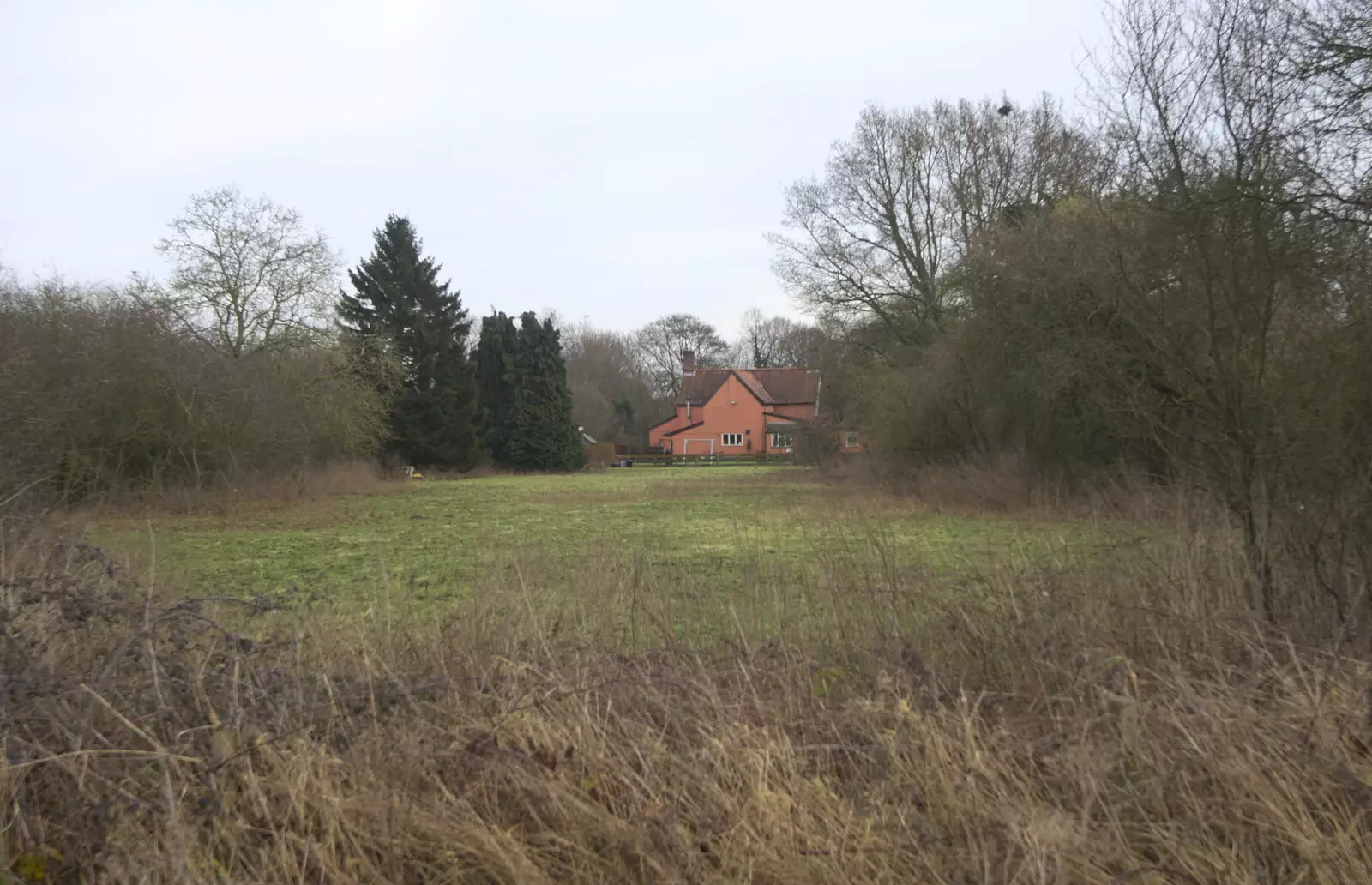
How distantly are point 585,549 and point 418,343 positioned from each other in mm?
41105

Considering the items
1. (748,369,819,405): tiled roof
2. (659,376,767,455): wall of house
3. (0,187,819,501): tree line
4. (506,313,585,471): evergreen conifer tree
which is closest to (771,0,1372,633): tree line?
(0,187,819,501): tree line

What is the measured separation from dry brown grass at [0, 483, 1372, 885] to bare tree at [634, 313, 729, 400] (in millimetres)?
76326

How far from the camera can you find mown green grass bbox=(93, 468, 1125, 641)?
16.1ft

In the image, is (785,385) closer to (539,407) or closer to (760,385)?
(760,385)

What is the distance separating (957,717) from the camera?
3.12 metres

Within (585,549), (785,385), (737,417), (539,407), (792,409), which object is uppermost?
(785,385)

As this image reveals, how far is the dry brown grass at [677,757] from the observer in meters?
2.48

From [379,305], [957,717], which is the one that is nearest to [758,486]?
[379,305]

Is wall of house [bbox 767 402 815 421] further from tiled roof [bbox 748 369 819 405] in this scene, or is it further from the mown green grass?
the mown green grass

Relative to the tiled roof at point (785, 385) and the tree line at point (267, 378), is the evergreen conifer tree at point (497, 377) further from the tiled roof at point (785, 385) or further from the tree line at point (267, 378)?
the tiled roof at point (785, 385)

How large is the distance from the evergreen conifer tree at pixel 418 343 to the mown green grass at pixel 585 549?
60.4ft

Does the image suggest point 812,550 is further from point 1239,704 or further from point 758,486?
point 758,486

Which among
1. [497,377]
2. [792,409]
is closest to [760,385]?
[792,409]

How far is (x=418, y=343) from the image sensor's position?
44750 millimetres
